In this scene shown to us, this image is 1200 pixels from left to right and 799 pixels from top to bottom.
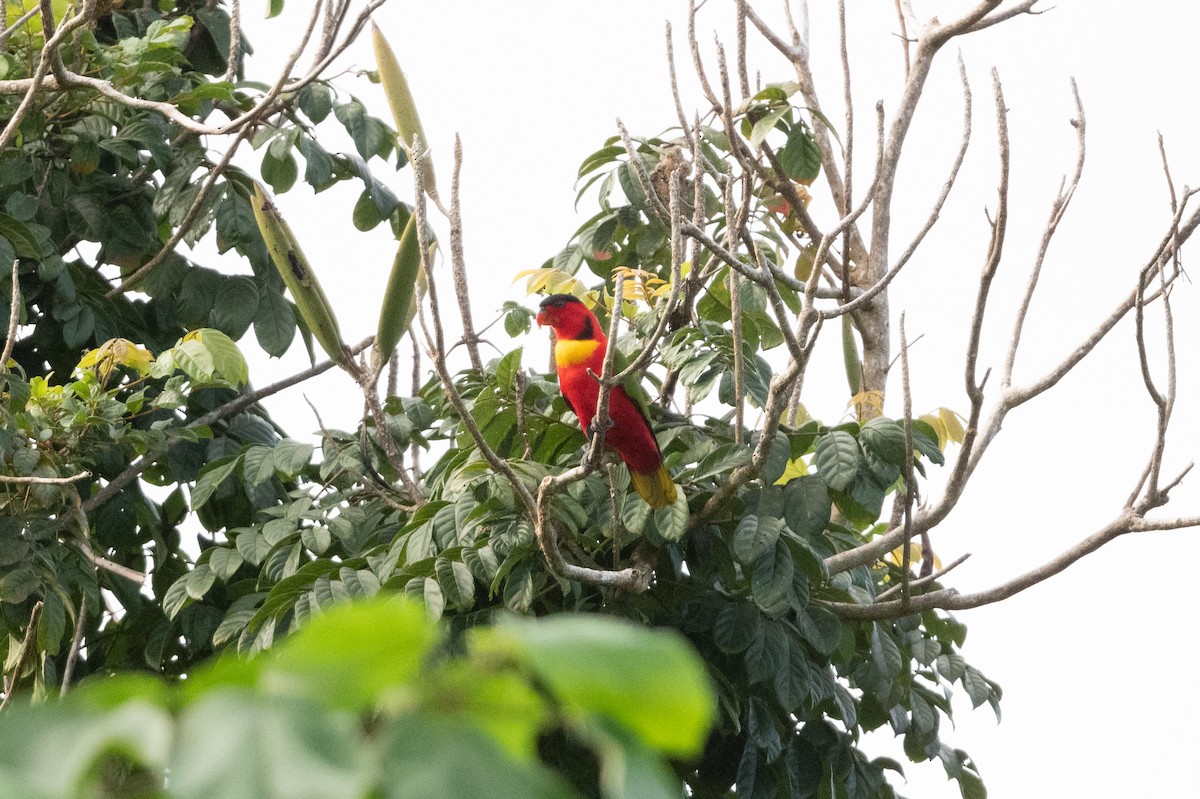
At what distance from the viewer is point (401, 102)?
11.2ft

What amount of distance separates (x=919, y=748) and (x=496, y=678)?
10.8ft

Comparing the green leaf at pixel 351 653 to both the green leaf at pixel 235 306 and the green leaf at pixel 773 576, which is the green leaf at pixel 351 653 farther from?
the green leaf at pixel 235 306

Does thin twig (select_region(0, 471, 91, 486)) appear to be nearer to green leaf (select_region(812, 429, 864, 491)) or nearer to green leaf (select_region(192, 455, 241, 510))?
green leaf (select_region(192, 455, 241, 510))

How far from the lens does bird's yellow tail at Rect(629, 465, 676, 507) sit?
2.88 meters

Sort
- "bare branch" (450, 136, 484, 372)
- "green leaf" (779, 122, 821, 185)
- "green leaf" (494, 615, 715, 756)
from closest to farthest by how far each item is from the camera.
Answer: "green leaf" (494, 615, 715, 756) → "bare branch" (450, 136, 484, 372) → "green leaf" (779, 122, 821, 185)

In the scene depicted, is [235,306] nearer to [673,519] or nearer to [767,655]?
[673,519]

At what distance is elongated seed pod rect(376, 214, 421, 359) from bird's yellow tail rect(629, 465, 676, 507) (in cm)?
72

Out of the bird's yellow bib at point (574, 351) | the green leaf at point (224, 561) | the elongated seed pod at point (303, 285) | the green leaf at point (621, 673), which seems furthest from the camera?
the bird's yellow bib at point (574, 351)

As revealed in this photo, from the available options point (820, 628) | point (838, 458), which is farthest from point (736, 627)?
point (838, 458)

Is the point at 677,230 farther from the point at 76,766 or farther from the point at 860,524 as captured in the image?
the point at 76,766

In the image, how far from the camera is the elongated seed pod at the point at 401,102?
3.40m

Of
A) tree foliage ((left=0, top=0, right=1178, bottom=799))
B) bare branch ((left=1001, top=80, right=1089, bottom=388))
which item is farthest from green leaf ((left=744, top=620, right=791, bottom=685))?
bare branch ((left=1001, top=80, right=1089, bottom=388))

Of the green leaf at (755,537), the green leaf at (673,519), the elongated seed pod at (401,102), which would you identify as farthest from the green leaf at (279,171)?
the green leaf at (755,537)

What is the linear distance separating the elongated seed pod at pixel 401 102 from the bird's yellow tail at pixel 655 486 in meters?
1.02
